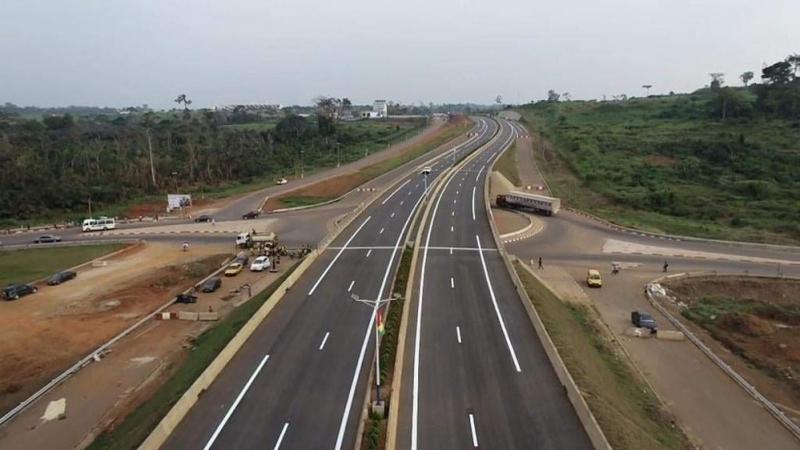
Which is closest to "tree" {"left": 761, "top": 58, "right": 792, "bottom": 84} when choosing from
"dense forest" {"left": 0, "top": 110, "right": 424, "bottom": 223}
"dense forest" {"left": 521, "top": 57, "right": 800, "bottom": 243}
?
"dense forest" {"left": 521, "top": 57, "right": 800, "bottom": 243}

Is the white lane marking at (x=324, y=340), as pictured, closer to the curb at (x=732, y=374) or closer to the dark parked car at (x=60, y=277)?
the curb at (x=732, y=374)

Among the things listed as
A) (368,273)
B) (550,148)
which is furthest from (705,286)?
(550,148)

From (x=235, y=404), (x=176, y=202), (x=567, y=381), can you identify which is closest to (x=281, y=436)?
(x=235, y=404)

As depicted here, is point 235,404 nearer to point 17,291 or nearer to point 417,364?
point 417,364

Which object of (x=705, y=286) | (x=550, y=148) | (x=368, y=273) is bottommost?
(x=705, y=286)

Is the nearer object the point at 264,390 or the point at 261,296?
the point at 264,390

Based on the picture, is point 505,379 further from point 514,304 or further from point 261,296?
point 261,296

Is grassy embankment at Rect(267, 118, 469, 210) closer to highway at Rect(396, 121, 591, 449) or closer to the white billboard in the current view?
the white billboard
